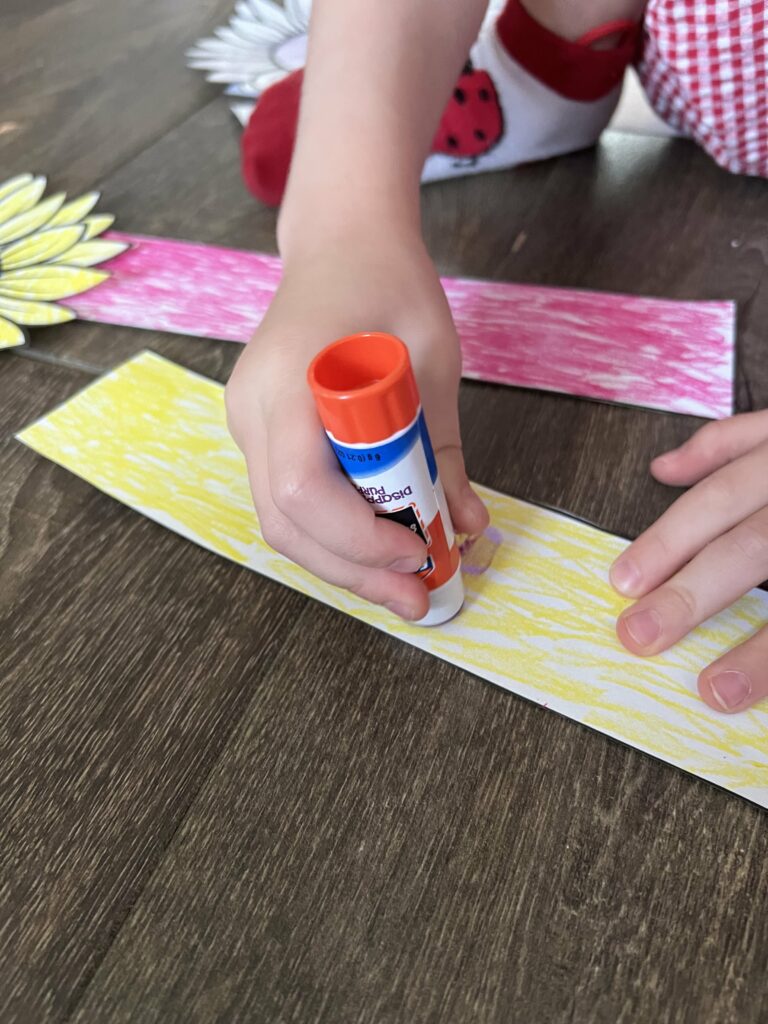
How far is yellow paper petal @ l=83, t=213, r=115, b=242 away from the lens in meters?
0.99

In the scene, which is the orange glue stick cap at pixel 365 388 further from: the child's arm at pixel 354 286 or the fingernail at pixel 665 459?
the fingernail at pixel 665 459

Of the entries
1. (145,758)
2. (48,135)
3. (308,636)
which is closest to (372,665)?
(308,636)

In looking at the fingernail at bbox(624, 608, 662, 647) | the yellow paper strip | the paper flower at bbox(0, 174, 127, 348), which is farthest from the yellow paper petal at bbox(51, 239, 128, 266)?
the fingernail at bbox(624, 608, 662, 647)

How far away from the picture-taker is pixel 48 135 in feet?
3.97

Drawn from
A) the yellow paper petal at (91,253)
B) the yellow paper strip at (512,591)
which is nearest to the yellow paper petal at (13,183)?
the yellow paper petal at (91,253)

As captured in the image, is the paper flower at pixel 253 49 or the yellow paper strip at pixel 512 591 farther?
the paper flower at pixel 253 49

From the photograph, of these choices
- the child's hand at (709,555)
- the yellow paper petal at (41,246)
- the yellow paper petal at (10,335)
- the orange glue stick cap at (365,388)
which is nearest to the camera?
the orange glue stick cap at (365,388)

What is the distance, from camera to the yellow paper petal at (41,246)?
94 cm

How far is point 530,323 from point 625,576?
33 centimetres

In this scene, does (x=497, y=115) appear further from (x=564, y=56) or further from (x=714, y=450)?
(x=714, y=450)

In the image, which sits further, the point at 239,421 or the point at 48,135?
the point at 48,135

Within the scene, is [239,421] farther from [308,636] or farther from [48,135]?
[48,135]

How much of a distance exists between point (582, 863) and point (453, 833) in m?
0.07

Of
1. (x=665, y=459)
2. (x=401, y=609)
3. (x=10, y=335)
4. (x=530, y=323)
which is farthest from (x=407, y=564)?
(x=10, y=335)
